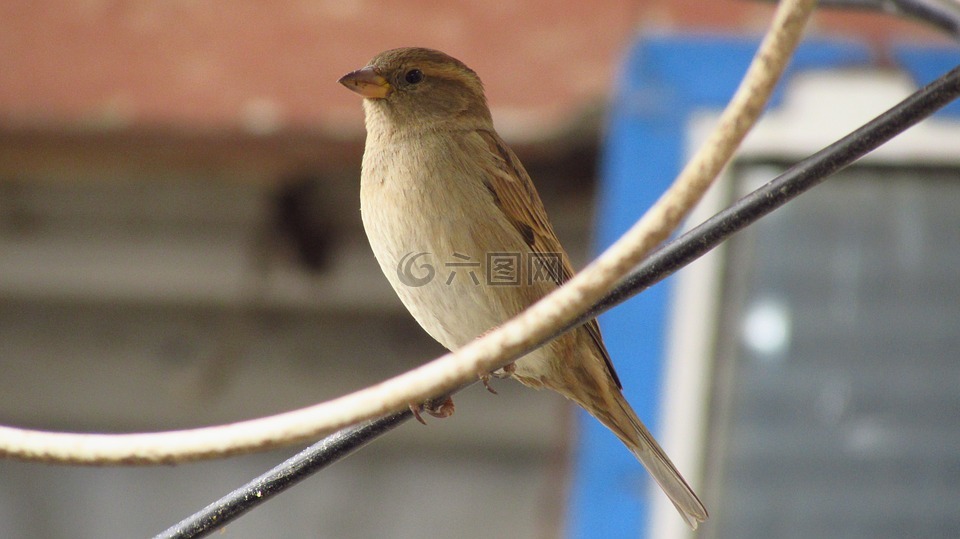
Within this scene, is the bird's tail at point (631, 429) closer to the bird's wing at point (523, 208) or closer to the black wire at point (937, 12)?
the bird's wing at point (523, 208)

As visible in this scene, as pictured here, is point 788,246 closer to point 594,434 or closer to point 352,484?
point 594,434

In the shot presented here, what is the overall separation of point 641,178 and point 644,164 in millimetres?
57

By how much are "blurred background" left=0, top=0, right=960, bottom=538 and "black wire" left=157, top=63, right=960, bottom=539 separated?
2721 millimetres

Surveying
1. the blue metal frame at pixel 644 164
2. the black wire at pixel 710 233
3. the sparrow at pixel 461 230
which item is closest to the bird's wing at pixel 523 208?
the sparrow at pixel 461 230

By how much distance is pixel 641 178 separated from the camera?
4.17m

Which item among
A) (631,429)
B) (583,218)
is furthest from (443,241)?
(583,218)

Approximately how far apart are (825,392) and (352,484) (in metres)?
2.08

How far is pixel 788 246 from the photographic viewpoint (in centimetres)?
431

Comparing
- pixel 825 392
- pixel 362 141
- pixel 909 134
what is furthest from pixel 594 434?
pixel 909 134

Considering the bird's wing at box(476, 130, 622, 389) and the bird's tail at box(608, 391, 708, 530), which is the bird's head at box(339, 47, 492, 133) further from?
the bird's tail at box(608, 391, 708, 530)

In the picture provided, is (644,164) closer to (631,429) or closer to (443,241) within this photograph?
(631,429)

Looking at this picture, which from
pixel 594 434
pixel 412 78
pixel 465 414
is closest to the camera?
pixel 412 78

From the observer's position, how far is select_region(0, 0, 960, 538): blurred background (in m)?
4.16
